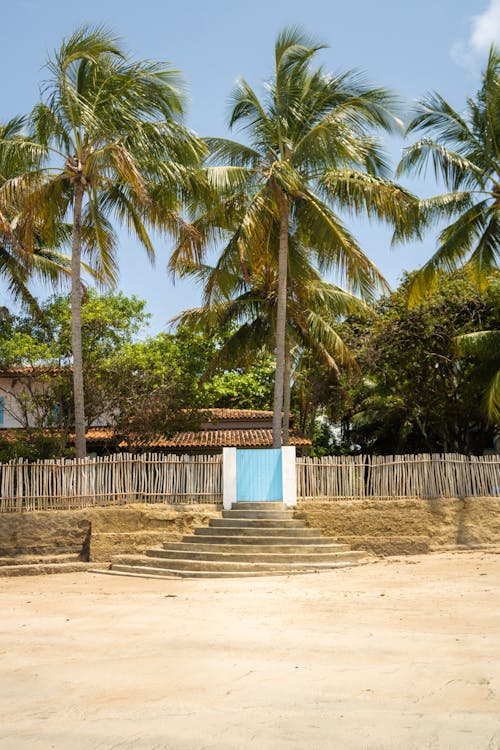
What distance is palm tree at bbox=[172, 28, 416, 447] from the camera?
17266 millimetres

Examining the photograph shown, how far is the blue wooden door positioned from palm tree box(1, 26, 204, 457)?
10.8 feet

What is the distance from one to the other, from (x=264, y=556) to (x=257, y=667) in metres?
7.41

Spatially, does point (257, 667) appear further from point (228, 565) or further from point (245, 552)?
point (245, 552)

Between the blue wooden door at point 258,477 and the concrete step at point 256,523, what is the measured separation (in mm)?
760

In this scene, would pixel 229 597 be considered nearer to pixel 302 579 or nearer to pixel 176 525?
pixel 302 579

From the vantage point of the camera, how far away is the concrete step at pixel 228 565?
13.3 metres

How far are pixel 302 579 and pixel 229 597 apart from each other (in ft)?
6.52

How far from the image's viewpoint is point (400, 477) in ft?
50.9

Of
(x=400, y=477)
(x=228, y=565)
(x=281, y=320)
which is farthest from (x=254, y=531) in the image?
(x=281, y=320)

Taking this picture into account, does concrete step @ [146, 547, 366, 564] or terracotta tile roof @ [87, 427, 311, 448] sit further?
terracotta tile roof @ [87, 427, 311, 448]

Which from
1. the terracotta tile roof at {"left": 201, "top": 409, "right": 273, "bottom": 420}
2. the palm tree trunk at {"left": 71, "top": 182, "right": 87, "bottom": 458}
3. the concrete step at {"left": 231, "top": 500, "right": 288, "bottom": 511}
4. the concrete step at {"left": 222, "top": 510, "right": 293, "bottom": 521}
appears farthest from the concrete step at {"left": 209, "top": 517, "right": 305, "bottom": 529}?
the terracotta tile roof at {"left": 201, "top": 409, "right": 273, "bottom": 420}

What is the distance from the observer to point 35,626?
344 inches

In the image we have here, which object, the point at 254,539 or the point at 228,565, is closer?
the point at 228,565

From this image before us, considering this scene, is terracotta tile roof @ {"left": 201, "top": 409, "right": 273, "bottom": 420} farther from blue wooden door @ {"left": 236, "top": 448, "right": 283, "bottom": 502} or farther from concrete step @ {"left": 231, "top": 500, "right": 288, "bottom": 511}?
concrete step @ {"left": 231, "top": 500, "right": 288, "bottom": 511}
